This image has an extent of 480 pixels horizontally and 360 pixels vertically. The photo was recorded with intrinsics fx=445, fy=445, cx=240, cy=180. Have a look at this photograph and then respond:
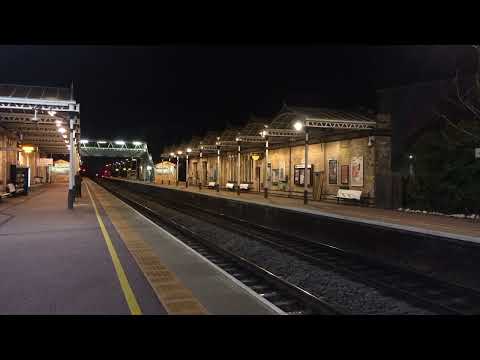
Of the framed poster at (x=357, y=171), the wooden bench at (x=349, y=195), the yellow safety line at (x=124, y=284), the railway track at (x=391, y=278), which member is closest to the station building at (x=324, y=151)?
the framed poster at (x=357, y=171)

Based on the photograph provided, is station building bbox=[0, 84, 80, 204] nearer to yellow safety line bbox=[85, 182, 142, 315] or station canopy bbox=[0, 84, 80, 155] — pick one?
station canopy bbox=[0, 84, 80, 155]

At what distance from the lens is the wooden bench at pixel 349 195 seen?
21781mm

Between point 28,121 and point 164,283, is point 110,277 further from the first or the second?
point 28,121

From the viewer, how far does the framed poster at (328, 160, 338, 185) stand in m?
24.5

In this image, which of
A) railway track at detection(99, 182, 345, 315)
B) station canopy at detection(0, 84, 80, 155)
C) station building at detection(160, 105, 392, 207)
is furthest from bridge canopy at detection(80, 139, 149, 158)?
railway track at detection(99, 182, 345, 315)

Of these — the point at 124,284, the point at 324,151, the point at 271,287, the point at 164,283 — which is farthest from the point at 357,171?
the point at 124,284

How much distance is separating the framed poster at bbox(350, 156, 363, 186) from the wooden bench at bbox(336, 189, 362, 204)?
525 mm

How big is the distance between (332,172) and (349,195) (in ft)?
8.86

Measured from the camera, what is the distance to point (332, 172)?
24.8m

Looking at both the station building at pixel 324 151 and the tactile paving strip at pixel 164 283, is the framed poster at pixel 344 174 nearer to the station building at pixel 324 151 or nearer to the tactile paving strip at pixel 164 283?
the station building at pixel 324 151

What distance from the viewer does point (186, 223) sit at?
2025cm
